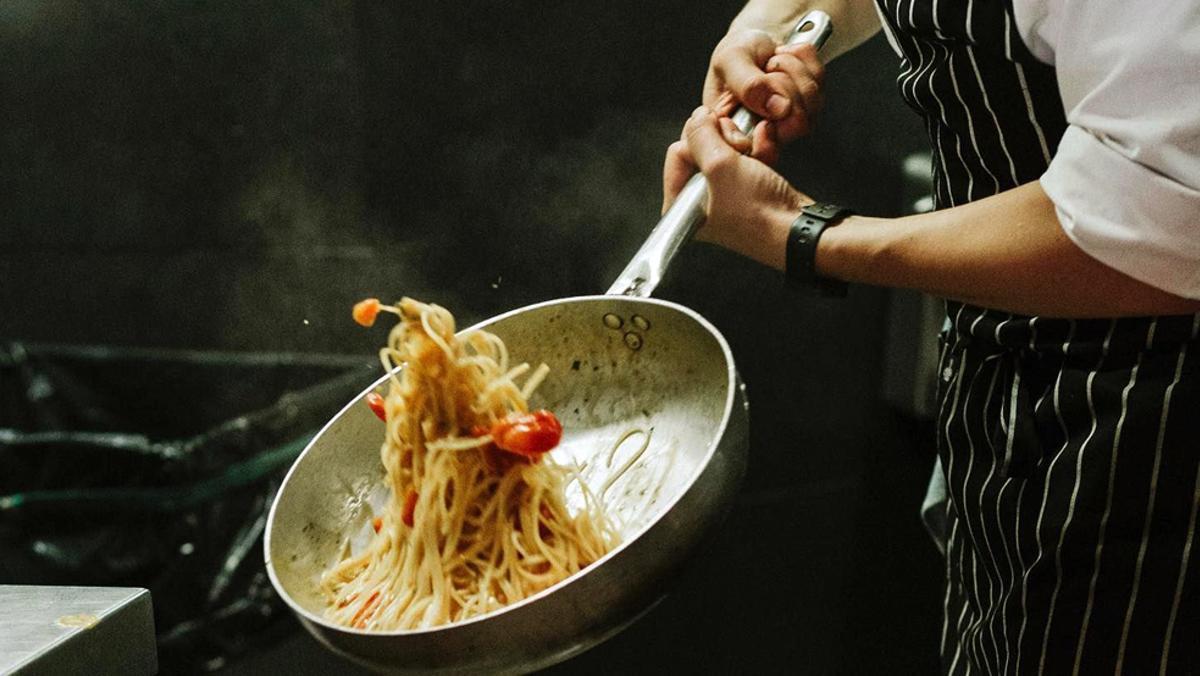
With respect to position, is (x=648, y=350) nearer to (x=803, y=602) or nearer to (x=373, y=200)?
(x=373, y=200)

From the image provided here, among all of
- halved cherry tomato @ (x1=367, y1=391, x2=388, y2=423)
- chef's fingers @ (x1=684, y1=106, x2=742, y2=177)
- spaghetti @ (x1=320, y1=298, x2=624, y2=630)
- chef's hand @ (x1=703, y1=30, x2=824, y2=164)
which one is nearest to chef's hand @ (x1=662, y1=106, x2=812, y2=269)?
chef's fingers @ (x1=684, y1=106, x2=742, y2=177)

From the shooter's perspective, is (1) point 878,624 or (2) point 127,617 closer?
(2) point 127,617

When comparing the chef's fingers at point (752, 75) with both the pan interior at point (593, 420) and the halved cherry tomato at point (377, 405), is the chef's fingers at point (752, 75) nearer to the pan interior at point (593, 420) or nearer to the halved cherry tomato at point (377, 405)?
the pan interior at point (593, 420)

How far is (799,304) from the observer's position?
183cm

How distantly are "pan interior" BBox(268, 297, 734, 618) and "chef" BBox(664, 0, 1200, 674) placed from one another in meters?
0.15

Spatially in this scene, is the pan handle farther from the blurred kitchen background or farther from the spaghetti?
the blurred kitchen background

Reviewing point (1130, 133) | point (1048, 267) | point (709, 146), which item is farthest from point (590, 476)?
point (1130, 133)

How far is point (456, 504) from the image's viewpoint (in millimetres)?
1065

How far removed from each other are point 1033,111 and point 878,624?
1.16 metres

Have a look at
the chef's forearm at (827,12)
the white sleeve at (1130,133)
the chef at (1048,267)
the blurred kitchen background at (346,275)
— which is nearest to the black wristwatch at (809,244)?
the chef at (1048,267)

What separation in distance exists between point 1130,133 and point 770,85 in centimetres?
49

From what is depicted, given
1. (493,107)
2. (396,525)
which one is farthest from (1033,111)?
(493,107)

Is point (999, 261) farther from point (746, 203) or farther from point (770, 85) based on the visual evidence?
point (770, 85)

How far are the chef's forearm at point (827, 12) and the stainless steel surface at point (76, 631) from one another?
0.96 meters
